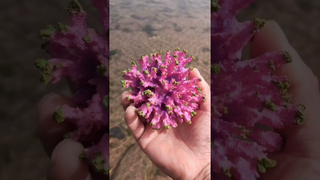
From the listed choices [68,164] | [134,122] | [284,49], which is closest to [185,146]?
[134,122]

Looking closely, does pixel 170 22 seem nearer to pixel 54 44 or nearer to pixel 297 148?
pixel 54 44

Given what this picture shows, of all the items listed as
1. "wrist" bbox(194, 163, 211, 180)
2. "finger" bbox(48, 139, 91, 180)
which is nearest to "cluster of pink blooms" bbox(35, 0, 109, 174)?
"finger" bbox(48, 139, 91, 180)

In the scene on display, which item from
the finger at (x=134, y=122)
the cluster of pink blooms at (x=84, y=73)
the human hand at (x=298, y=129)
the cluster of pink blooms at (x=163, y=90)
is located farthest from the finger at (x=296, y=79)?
the cluster of pink blooms at (x=84, y=73)

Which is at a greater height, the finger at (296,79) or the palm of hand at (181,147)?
the finger at (296,79)

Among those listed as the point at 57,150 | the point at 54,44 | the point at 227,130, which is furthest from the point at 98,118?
the point at 227,130

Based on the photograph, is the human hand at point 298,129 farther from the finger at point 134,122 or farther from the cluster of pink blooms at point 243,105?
the finger at point 134,122

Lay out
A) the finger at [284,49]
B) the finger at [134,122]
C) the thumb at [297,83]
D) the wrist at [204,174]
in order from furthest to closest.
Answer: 1. the finger at [284,49]
2. the thumb at [297,83]
3. the wrist at [204,174]
4. the finger at [134,122]

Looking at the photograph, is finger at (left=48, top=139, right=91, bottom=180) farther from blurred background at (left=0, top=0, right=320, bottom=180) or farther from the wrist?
the wrist
